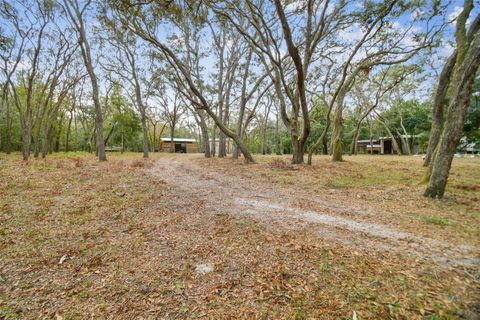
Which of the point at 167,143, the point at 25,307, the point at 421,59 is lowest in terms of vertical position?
the point at 25,307

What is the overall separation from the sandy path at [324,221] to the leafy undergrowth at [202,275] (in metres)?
0.28

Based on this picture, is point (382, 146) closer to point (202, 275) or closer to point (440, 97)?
point (440, 97)

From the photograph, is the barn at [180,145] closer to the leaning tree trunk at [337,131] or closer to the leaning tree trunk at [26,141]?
the leaning tree trunk at [26,141]

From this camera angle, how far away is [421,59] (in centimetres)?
1224

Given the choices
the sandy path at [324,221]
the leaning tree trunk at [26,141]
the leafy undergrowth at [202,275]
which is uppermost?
the leaning tree trunk at [26,141]

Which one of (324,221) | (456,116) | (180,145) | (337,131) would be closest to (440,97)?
(337,131)

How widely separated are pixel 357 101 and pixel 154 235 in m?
27.7

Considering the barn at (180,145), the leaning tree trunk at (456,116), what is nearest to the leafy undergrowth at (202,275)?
the leaning tree trunk at (456,116)

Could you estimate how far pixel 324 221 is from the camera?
12.8ft

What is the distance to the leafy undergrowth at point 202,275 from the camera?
6.53 ft

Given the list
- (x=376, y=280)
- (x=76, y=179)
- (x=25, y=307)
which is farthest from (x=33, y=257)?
(x=76, y=179)

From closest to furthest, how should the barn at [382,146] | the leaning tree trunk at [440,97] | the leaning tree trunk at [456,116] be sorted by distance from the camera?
the leaning tree trunk at [456,116]
the leaning tree trunk at [440,97]
the barn at [382,146]

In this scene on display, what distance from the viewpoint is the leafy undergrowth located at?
199 cm

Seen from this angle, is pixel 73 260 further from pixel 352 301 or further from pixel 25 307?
pixel 352 301
